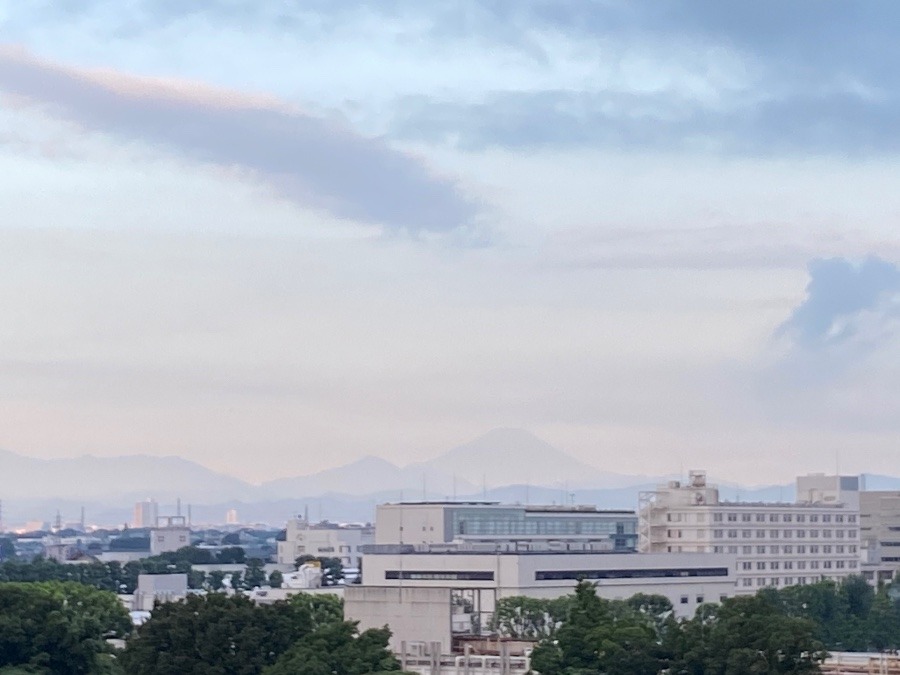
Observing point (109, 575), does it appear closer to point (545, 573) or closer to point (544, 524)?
point (544, 524)

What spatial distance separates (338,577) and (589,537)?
30.9m

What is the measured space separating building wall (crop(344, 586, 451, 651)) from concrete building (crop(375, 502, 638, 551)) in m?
72.2

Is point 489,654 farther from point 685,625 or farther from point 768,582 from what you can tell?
point 768,582

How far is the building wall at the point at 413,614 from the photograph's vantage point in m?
62.6

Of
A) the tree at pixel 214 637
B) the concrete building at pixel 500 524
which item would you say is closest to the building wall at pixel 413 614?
the tree at pixel 214 637

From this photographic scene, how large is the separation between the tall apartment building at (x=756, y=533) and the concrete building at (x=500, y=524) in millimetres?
4017

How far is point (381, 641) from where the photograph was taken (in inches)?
2144

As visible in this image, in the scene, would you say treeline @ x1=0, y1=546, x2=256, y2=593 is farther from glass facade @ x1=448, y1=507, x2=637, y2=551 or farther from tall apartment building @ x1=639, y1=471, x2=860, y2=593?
tall apartment building @ x1=639, y1=471, x2=860, y2=593

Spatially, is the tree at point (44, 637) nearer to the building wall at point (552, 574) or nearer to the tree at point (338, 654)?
the tree at point (338, 654)

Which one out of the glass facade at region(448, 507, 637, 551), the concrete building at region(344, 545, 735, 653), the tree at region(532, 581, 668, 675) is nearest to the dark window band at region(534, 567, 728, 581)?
the concrete building at region(344, 545, 735, 653)

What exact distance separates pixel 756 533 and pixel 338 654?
98.6 m

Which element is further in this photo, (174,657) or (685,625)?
(174,657)

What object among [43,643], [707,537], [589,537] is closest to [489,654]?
[43,643]

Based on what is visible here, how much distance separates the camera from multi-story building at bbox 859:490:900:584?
176 meters
